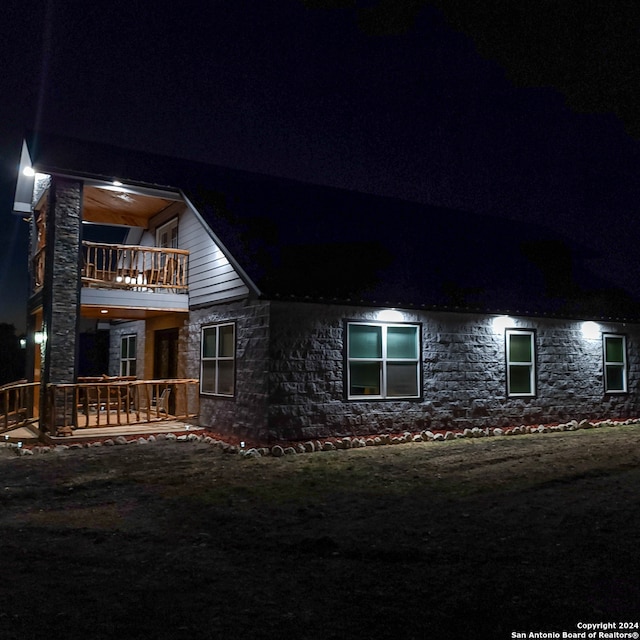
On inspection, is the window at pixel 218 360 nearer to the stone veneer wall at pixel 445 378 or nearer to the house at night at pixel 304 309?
the house at night at pixel 304 309

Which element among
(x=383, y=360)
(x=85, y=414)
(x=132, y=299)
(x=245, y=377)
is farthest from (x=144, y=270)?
(x=383, y=360)

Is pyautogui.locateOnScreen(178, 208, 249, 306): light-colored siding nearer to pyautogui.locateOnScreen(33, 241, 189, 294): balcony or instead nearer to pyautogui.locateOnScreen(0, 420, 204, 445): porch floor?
pyautogui.locateOnScreen(33, 241, 189, 294): balcony

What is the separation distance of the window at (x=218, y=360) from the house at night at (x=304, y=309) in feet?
0.18

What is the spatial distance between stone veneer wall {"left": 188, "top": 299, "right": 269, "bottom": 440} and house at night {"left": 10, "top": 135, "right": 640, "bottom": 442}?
0.04 metres

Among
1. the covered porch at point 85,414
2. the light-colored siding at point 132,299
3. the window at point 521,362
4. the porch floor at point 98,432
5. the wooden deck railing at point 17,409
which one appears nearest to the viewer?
the porch floor at point 98,432

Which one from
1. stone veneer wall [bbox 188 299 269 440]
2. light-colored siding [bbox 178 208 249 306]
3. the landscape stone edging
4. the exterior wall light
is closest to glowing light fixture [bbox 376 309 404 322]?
the landscape stone edging

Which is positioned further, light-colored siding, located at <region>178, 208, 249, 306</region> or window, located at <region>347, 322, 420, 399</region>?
light-colored siding, located at <region>178, 208, 249, 306</region>

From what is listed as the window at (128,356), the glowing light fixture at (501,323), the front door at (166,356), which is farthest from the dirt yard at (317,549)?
the window at (128,356)

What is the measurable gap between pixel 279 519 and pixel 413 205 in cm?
1329

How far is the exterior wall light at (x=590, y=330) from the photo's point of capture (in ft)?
51.6

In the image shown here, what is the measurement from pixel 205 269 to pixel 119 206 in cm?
354

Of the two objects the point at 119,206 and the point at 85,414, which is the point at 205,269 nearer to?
the point at 119,206

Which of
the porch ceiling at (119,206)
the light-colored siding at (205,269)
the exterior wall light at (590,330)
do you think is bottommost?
the exterior wall light at (590,330)

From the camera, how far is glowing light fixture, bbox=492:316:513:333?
14242 millimetres
